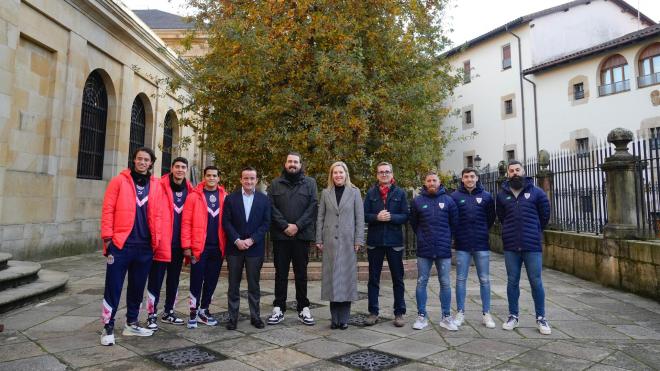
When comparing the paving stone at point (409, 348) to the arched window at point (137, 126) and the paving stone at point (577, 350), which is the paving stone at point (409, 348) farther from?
the arched window at point (137, 126)

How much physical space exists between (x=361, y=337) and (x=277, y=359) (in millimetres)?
1133

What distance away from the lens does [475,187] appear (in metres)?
5.35

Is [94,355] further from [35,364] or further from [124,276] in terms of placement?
[124,276]

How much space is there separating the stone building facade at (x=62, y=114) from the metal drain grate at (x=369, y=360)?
8.81m

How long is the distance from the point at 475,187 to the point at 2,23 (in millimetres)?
10027

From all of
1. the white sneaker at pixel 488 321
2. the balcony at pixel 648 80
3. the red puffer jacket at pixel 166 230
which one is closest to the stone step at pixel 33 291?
the red puffer jacket at pixel 166 230

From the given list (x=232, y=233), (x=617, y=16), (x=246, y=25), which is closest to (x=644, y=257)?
(x=232, y=233)

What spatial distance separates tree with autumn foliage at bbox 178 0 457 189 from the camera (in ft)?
28.5

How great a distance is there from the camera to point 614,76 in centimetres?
2125

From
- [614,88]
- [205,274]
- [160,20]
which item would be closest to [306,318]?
[205,274]

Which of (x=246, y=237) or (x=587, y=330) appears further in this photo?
(x=246, y=237)

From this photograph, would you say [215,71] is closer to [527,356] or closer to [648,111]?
[527,356]

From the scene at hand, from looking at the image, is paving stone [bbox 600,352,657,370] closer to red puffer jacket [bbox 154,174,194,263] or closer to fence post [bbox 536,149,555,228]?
red puffer jacket [bbox 154,174,194,263]

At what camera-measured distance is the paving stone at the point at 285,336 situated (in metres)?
4.50
